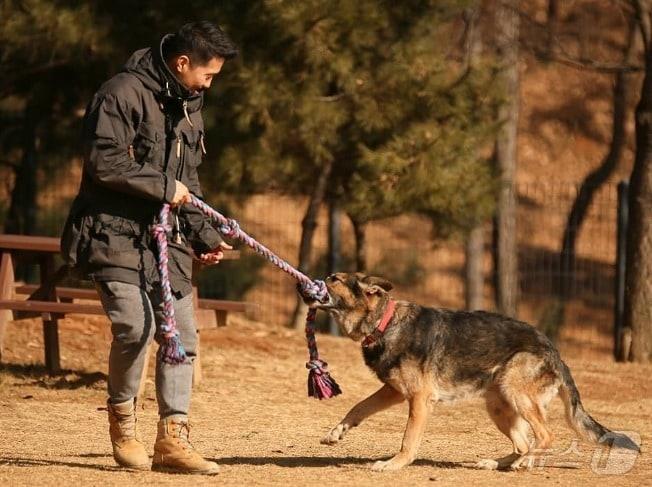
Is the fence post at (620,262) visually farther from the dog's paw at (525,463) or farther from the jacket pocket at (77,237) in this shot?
the jacket pocket at (77,237)

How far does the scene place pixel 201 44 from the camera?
5574 millimetres

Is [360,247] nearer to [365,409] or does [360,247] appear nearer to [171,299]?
[365,409]

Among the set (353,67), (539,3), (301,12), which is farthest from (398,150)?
(539,3)

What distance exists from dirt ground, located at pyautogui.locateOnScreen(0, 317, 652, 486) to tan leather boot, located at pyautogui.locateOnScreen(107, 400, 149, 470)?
9 centimetres

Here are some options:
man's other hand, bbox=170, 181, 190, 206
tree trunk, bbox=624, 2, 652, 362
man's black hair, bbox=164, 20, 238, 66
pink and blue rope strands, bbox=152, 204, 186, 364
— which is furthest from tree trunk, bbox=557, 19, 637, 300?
pink and blue rope strands, bbox=152, 204, 186, 364

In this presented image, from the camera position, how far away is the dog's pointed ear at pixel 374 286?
261 inches

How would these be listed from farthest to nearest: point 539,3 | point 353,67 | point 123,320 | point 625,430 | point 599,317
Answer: point 539,3
point 599,317
point 353,67
point 625,430
point 123,320

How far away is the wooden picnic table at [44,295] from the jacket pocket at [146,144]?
3.46m

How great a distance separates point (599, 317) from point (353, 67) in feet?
30.1

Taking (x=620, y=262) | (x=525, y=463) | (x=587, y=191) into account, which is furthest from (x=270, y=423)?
(x=587, y=191)

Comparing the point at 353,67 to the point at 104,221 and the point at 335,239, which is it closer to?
the point at 335,239

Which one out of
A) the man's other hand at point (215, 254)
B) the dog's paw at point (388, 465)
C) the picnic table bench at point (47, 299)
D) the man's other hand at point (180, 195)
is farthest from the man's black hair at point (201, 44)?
the picnic table bench at point (47, 299)

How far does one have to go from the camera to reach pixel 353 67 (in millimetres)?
12406

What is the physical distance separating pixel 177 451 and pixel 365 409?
3.73 feet
